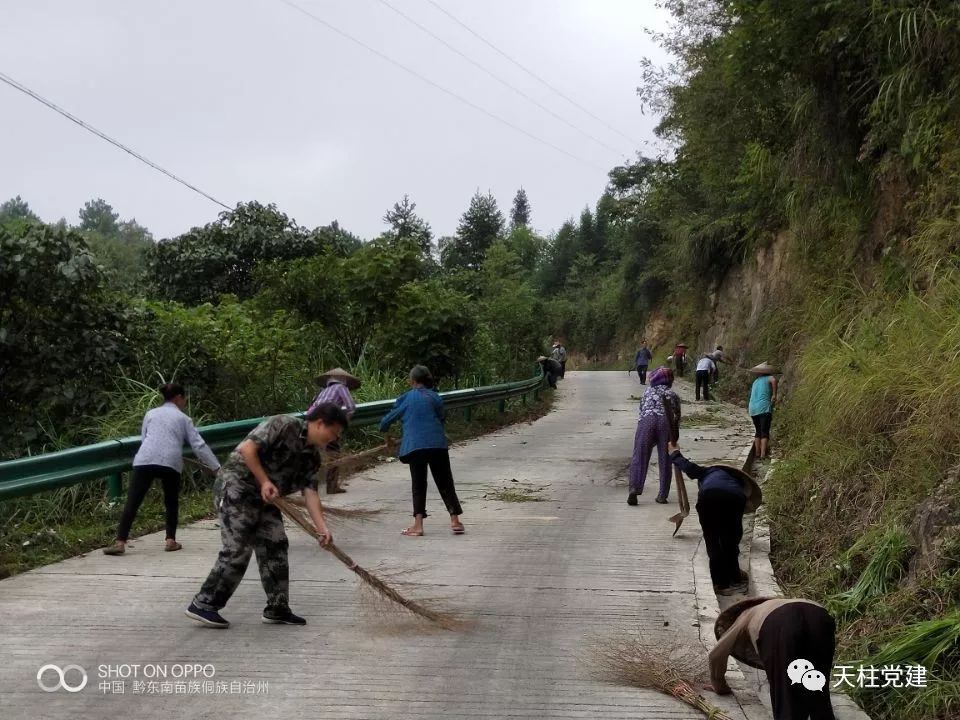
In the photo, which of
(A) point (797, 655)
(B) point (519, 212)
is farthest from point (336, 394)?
(B) point (519, 212)

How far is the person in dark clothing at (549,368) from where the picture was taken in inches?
1330

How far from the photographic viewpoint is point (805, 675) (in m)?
4.38

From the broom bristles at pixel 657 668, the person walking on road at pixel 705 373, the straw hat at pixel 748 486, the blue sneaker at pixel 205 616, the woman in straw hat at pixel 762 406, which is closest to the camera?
the broom bristles at pixel 657 668

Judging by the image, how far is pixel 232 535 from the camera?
620cm

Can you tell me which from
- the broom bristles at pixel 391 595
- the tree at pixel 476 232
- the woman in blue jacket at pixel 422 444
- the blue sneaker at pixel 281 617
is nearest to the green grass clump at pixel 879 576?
the broom bristles at pixel 391 595

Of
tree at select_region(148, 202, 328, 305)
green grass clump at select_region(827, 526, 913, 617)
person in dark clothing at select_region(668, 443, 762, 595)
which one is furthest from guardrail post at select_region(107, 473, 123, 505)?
tree at select_region(148, 202, 328, 305)

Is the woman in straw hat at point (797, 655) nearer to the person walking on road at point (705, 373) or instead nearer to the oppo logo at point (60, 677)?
the oppo logo at point (60, 677)

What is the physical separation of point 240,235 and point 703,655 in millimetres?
29197

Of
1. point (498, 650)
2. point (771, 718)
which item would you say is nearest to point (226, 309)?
point (498, 650)

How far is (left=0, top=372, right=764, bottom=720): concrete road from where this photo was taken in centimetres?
502

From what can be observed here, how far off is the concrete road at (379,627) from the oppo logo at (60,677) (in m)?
0.03

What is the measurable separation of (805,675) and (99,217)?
200 m

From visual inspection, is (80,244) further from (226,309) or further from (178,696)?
(178,696)

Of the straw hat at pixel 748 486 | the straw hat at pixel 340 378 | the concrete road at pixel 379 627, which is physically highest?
the straw hat at pixel 340 378
